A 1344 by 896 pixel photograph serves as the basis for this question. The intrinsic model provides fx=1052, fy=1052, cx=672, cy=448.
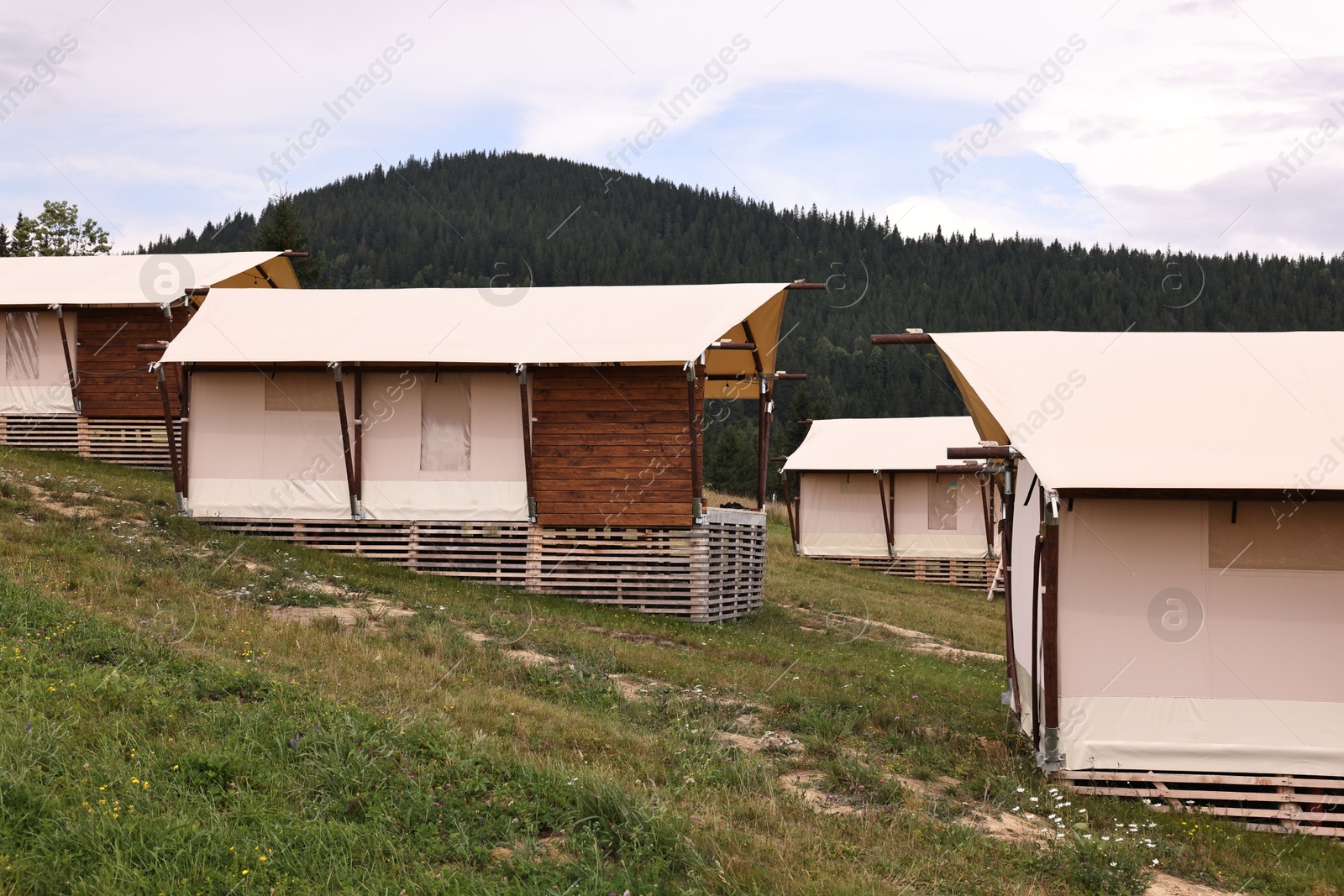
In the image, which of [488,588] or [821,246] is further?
[821,246]

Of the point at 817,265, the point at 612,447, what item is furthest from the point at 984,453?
the point at 817,265

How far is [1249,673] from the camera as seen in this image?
9836mm

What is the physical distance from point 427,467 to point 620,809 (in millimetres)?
12413

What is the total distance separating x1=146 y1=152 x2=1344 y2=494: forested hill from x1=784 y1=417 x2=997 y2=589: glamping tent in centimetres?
6095

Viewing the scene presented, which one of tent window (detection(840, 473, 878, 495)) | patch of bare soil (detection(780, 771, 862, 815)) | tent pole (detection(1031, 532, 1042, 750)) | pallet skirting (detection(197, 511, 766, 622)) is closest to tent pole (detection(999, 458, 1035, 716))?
tent pole (detection(1031, 532, 1042, 750))

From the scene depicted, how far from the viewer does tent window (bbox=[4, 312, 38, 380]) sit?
24.0m

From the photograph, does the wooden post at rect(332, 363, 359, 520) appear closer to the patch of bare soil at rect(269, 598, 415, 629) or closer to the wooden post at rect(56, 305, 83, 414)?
the patch of bare soil at rect(269, 598, 415, 629)

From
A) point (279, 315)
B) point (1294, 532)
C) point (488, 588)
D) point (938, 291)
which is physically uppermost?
point (938, 291)

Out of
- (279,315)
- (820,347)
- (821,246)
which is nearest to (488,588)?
(279,315)

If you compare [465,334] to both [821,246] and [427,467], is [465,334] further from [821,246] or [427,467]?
[821,246]

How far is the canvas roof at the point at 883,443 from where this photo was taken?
106ft

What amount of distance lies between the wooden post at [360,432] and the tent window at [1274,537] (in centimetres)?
1332

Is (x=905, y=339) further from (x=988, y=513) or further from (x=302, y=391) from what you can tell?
(x=988, y=513)

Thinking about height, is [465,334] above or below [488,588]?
above
